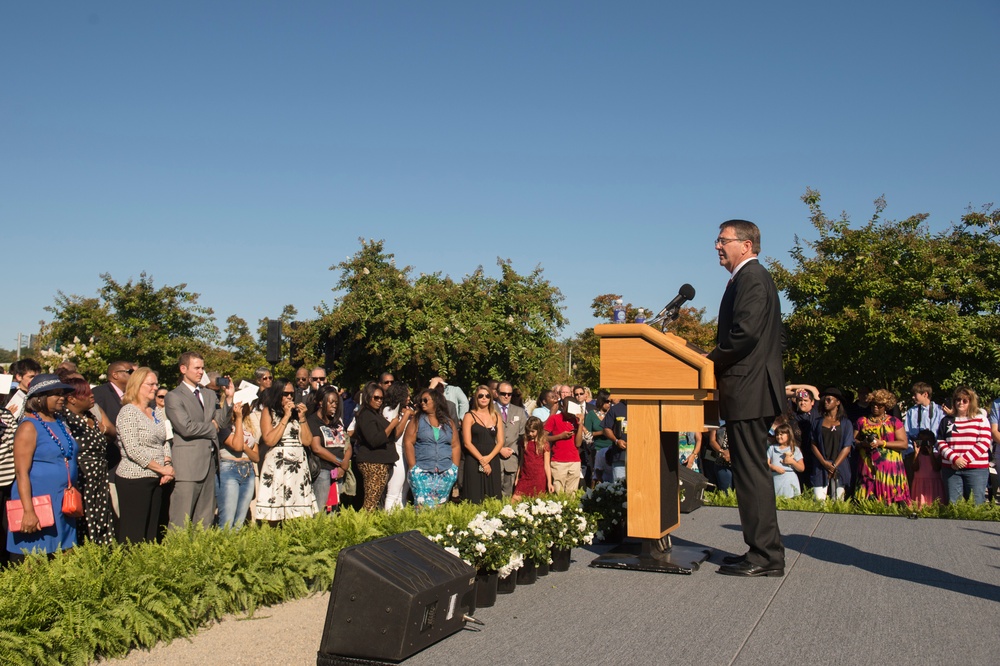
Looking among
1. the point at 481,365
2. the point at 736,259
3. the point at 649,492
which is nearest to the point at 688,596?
the point at 649,492

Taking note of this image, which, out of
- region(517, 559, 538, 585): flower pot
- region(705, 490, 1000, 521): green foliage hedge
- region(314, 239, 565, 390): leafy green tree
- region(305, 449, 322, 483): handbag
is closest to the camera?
region(517, 559, 538, 585): flower pot

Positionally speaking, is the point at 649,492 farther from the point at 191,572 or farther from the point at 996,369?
the point at 996,369

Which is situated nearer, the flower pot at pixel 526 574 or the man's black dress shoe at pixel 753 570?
the man's black dress shoe at pixel 753 570

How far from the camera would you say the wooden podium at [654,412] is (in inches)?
204

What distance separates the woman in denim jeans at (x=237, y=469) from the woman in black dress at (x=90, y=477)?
1987 mm

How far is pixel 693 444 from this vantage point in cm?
1264

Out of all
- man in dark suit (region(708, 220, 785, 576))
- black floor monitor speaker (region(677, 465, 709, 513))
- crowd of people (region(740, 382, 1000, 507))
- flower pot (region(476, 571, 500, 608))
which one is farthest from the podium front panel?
crowd of people (region(740, 382, 1000, 507))

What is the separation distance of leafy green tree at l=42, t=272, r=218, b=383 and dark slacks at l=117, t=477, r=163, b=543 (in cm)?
3102

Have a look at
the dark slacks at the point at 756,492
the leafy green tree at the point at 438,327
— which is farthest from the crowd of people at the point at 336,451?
the leafy green tree at the point at 438,327

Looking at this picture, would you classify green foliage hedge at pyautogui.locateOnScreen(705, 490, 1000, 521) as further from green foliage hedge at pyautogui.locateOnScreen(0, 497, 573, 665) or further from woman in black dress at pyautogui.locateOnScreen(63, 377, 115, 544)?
woman in black dress at pyautogui.locateOnScreen(63, 377, 115, 544)

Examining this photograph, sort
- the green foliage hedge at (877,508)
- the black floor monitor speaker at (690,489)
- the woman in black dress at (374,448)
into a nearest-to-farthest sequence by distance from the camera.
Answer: the black floor monitor speaker at (690,489) → the green foliage hedge at (877,508) → the woman in black dress at (374,448)

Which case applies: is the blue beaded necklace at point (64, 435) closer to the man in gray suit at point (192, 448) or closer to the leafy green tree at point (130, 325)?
the man in gray suit at point (192, 448)

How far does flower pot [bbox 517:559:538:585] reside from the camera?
17.7 feet

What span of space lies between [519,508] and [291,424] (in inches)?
148
